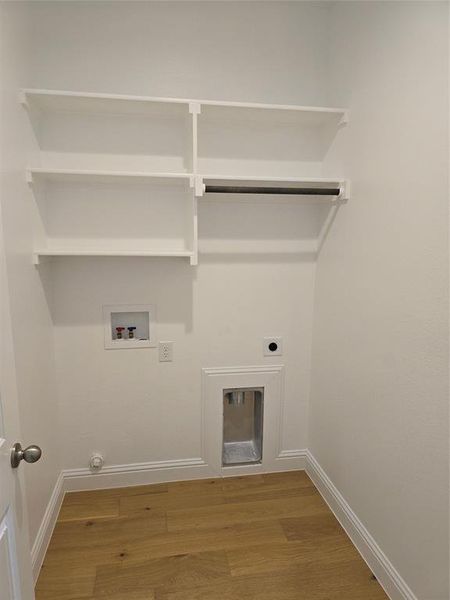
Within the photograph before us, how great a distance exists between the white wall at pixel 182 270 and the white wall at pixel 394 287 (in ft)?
0.89

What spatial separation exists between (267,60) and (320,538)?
8.18ft

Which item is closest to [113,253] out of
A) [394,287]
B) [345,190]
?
[345,190]

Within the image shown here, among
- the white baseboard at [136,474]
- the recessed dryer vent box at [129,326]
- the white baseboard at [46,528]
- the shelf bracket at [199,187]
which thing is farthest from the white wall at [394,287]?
the white baseboard at [46,528]

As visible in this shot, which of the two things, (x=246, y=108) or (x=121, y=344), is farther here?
(x=121, y=344)

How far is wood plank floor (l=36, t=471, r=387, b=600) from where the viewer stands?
1.67 m

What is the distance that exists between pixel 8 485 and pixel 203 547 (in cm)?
121

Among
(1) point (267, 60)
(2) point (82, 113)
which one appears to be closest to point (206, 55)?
(1) point (267, 60)

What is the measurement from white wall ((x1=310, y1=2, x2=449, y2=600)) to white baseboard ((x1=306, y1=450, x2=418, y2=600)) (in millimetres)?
45

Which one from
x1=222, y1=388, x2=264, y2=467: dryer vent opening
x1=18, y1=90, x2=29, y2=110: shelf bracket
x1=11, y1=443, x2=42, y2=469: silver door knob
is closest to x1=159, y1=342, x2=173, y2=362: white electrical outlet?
x1=222, y1=388, x2=264, y2=467: dryer vent opening

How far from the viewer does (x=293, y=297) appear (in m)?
2.35

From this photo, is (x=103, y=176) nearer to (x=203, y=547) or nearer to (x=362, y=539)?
(x=203, y=547)

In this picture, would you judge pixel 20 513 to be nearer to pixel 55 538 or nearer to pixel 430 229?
pixel 55 538

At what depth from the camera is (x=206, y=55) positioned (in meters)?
2.05

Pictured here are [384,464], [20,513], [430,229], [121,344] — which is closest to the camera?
[20,513]
